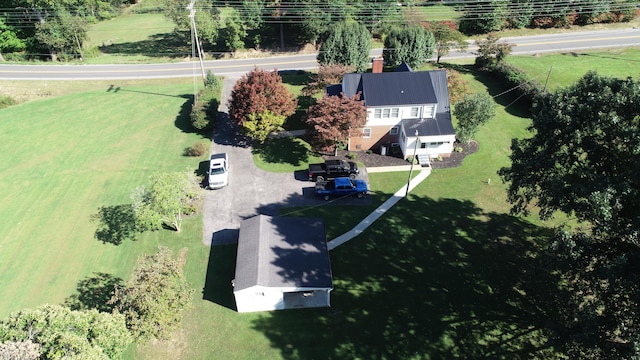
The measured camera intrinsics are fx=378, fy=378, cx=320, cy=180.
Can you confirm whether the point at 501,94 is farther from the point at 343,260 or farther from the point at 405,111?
the point at 343,260

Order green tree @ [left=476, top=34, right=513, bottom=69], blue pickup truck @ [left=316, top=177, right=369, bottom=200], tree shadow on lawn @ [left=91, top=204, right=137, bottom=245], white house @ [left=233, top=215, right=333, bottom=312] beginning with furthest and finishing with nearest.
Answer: green tree @ [left=476, top=34, right=513, bottom=69]
blue pickup truck @ [left=316, top=177, right=369, bottom=200]
tree shadow on lawn @ [left=91, top=204, right=137, bottom=245]
white house @ [left=233, top=215, right=333, bottom=312]

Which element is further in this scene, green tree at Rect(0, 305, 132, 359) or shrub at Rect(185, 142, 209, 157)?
shrub at Rect(185, 142, 209, 157)

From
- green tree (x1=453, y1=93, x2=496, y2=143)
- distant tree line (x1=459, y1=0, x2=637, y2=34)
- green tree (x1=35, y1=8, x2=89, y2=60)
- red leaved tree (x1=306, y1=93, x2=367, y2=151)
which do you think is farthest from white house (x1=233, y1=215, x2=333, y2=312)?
distant tree line (x1=459, y1=0, x2=637, y2=34)

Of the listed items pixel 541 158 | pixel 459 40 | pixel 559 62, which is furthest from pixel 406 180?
pixel 559 62

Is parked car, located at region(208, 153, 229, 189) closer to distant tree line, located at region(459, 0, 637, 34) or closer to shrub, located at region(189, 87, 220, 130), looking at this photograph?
shrub, located at region(189, 87, 220, 130)

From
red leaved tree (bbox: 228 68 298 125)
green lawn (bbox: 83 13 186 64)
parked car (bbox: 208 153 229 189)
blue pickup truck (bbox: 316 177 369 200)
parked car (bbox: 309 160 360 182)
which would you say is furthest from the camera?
green lawn (bbox: 83 13 186 64)

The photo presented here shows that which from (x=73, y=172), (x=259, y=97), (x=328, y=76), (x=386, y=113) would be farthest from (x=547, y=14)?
(x=73, y=172)

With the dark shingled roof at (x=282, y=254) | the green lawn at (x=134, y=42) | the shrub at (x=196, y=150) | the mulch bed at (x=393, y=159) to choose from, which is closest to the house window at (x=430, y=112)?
the mulch bed at (x=393, y=159)

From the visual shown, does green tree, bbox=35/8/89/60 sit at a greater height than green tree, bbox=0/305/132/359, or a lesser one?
greater

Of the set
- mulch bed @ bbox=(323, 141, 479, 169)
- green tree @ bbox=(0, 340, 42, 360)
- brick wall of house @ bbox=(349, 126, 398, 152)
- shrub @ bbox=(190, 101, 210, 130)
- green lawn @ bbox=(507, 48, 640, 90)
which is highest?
green lawn @ bbox=(507, 48, 640, 90)
